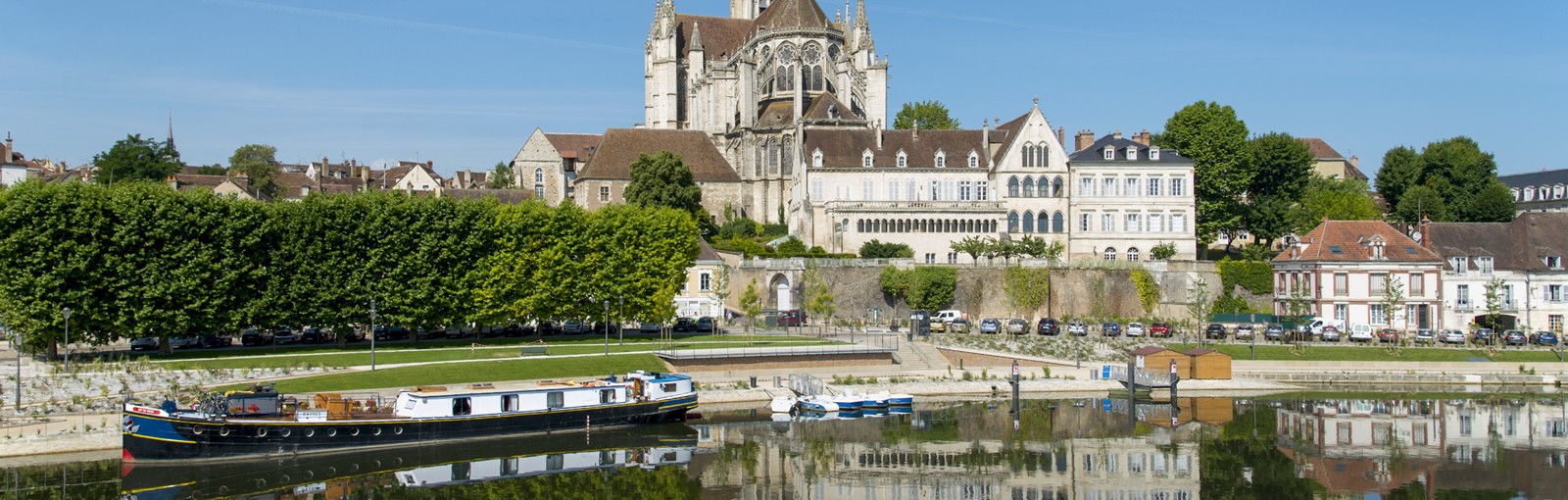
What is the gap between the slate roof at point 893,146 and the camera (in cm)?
8250

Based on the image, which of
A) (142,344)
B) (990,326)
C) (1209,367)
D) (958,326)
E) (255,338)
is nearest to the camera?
(142,344)

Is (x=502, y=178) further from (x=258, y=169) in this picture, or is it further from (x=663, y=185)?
(x=663, y=185)

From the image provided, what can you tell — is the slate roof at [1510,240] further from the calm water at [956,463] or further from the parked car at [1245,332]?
the calm water at [956,463]

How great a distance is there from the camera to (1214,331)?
6378 cm

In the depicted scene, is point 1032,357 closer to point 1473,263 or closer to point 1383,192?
point 1473,263

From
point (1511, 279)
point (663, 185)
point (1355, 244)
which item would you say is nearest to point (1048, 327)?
point (1355, 244)

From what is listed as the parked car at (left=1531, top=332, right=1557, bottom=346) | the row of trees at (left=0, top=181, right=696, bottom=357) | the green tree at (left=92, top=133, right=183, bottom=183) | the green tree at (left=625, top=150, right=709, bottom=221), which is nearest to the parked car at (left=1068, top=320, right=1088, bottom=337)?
the row of trees at (left=0, top=181, right=696, bottom=357)

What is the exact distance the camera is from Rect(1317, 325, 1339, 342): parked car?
6316cm

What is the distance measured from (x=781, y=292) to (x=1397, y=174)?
4695 cm

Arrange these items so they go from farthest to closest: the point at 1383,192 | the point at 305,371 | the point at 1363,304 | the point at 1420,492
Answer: the point at 1383,192
the point at 1363,304
the point at 305,371
the point at 1420,492

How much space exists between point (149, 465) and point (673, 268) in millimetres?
27588

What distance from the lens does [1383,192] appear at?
322 ft

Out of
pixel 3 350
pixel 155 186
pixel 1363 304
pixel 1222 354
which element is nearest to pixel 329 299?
pixel 155 186

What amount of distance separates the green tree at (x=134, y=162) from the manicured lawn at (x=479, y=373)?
197 feet
